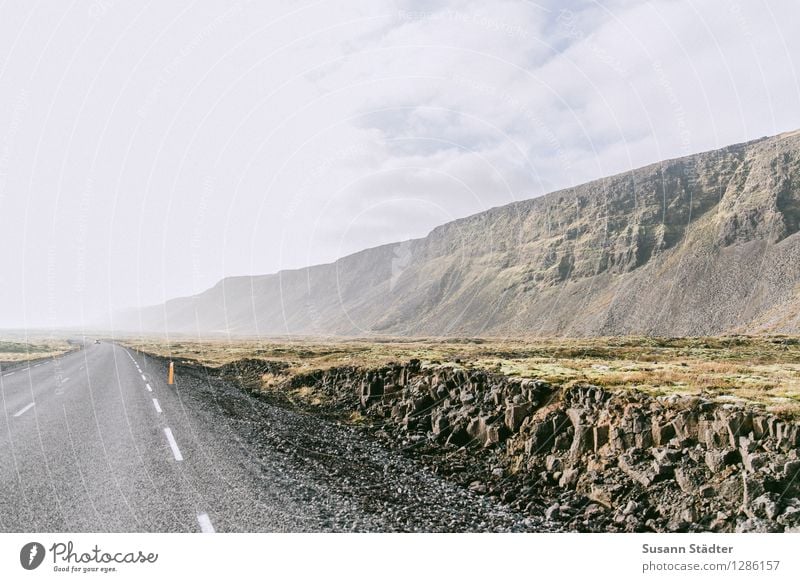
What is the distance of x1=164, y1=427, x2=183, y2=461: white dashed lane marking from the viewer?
945 cm

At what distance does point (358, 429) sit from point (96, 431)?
24.9ft

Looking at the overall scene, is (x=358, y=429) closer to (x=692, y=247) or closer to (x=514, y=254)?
(x=692, y=247)

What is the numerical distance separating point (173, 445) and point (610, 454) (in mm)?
10279

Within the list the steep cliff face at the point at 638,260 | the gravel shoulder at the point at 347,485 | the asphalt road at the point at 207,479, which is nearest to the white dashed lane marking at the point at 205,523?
the asphalt road at the point at 207,479

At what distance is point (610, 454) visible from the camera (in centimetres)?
970

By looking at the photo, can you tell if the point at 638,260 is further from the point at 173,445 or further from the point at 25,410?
the point at 25,410

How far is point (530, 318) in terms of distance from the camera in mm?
120625

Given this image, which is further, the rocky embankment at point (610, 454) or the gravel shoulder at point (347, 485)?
the rocky embankment at point (610, 454)
